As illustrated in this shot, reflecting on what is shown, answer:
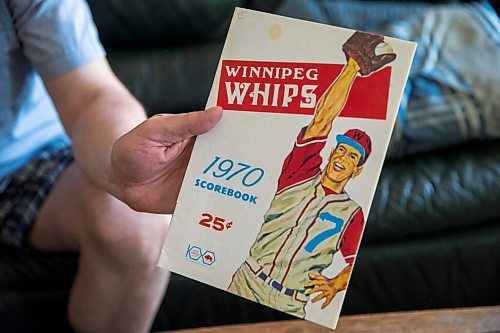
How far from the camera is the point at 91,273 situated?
3.56 ft

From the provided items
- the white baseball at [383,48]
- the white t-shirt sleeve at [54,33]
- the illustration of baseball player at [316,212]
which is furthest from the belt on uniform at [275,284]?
the white t-shirt sleeve at [54,33]

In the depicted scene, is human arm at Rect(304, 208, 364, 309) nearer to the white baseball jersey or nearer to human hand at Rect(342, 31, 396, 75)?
the white baseball jersey

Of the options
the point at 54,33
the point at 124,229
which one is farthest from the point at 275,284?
the point at 54,33

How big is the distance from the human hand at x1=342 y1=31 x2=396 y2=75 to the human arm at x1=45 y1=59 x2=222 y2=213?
0.49 feet

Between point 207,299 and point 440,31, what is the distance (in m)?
0.80

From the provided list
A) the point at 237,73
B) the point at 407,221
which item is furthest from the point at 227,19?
the point at 237,73

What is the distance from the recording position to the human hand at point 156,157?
716mm

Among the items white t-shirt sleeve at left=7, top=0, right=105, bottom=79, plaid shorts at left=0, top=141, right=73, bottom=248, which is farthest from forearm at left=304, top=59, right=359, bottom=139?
plaid shorts at left=0, top=141, right=73, bottom=248

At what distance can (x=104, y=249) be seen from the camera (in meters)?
1.04

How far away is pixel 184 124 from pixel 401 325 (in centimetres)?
36

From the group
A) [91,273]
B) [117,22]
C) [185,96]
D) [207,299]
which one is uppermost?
[117,22]

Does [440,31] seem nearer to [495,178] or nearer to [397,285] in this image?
[495,178]

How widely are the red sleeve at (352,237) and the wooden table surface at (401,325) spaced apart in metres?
0.17

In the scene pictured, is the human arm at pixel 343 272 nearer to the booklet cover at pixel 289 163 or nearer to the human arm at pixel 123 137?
the booklet cover at pixel 289 163
